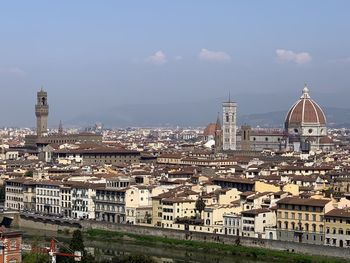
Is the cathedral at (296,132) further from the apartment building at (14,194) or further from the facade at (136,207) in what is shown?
the facade at (136,207)

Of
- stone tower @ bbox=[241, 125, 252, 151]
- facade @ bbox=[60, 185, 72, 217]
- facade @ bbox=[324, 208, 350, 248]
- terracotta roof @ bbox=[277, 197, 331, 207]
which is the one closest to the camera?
facade @ bbox=[324, 208, 350, 248]

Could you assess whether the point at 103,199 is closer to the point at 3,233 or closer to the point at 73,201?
the point at 73,201

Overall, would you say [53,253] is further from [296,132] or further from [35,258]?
[296,132]

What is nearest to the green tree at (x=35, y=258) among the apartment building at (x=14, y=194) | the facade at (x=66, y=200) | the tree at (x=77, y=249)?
the tree at (x=77, y=249)

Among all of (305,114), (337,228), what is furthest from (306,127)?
(337,228)

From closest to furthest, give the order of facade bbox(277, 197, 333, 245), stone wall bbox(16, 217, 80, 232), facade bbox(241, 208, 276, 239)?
facade bbox(277, 197, 333, 245)
facade bbox(241, 208, 276, 239)
stone wall bbox(16, 217, 80, 232)

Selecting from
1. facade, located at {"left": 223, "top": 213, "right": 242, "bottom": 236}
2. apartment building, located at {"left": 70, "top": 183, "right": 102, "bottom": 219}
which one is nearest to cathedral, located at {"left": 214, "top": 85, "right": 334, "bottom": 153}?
apartment building, located at {"left": 70, "top": 183, "right": 102, "bottom": 219}

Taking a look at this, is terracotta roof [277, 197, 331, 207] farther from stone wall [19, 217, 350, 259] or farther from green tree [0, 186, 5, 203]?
green tree [0, 186, 5, 203]
